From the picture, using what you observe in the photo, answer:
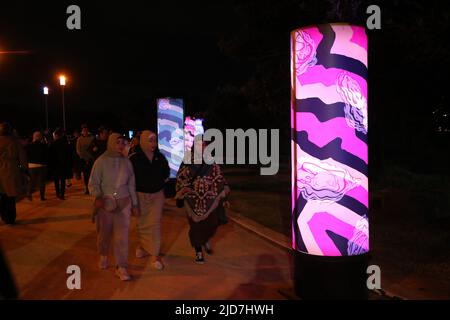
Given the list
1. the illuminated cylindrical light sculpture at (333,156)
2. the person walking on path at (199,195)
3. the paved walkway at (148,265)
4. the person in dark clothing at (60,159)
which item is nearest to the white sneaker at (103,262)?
the paved walkway at (148,265)

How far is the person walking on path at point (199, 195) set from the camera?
24.2 feet

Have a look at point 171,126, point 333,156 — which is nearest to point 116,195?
point 333,156

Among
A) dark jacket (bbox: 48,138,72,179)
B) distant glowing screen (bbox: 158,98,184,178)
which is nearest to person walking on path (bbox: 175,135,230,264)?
dark jacket (bbox: 48,138,72,179)

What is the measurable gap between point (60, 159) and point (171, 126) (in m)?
3.88

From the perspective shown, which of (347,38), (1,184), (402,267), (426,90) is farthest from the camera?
(426,90)

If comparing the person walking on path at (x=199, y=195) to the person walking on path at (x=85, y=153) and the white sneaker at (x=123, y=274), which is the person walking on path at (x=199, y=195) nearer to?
the white sneaker at (x=123, y=274)

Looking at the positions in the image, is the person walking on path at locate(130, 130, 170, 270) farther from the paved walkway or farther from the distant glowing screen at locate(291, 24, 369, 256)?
the distant glowing screen at locate(291, 24, 369, 256)

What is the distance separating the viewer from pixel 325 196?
5336 millimetres

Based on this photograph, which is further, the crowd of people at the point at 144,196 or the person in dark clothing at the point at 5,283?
the crowd of people at the point at 144,196

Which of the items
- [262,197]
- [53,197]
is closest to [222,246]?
[262,197]

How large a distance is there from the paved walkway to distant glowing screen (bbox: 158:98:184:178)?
5617 millimetres

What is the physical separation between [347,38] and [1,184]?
7327 millimetres

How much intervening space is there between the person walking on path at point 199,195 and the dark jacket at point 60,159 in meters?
6.72
